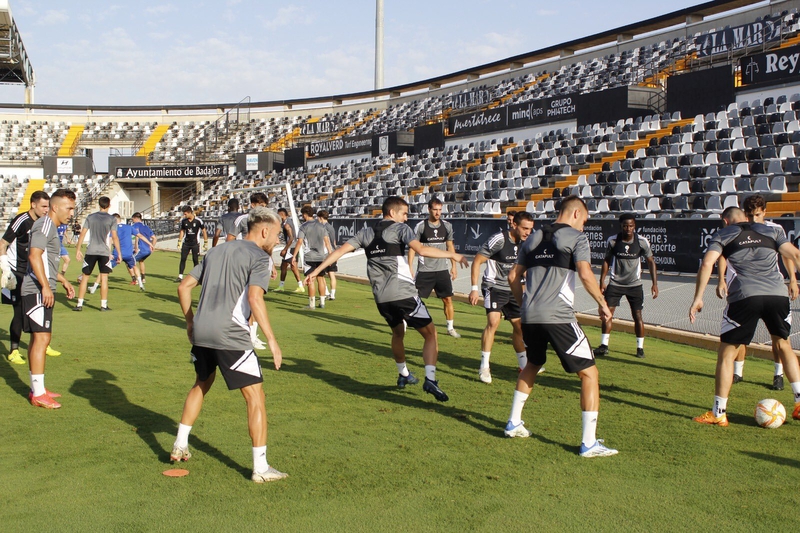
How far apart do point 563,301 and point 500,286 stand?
3001 millimetres

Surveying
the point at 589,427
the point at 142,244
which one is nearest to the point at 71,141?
the point at 142,244

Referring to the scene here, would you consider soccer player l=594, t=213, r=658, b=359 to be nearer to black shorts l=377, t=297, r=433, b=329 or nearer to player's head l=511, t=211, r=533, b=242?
player's head l=511, t=211, r=533, b=242

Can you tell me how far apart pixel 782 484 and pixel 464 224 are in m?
17.7

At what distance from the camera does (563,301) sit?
5625 millimetres

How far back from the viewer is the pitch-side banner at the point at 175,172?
162 feet

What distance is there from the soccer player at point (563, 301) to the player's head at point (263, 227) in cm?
194

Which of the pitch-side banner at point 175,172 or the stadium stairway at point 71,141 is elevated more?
the stadium stairway at point 71,141

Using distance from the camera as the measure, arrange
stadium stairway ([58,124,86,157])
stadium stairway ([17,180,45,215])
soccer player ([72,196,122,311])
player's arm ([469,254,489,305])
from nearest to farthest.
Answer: player's arm ([469,254,489,305])
soccer player ([72,196,122,311])
stadium stairway ([17,180,45,215])
stadium stairway ([58,124,86,157])

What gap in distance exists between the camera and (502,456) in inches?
217

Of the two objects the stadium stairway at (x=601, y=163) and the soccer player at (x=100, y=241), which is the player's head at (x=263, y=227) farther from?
the stadium stairway at (x=601, y=163)

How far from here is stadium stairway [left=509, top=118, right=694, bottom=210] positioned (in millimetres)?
24766

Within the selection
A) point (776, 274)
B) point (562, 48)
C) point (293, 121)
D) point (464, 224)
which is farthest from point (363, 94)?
point (776, 274)

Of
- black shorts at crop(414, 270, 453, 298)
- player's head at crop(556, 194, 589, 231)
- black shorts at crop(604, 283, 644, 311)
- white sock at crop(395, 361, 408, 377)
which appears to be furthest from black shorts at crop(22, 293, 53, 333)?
black shorts at crop(604, 283, 644, 311)

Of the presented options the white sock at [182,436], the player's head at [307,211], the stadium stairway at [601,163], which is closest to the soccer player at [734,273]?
the white sock at [182,436]
